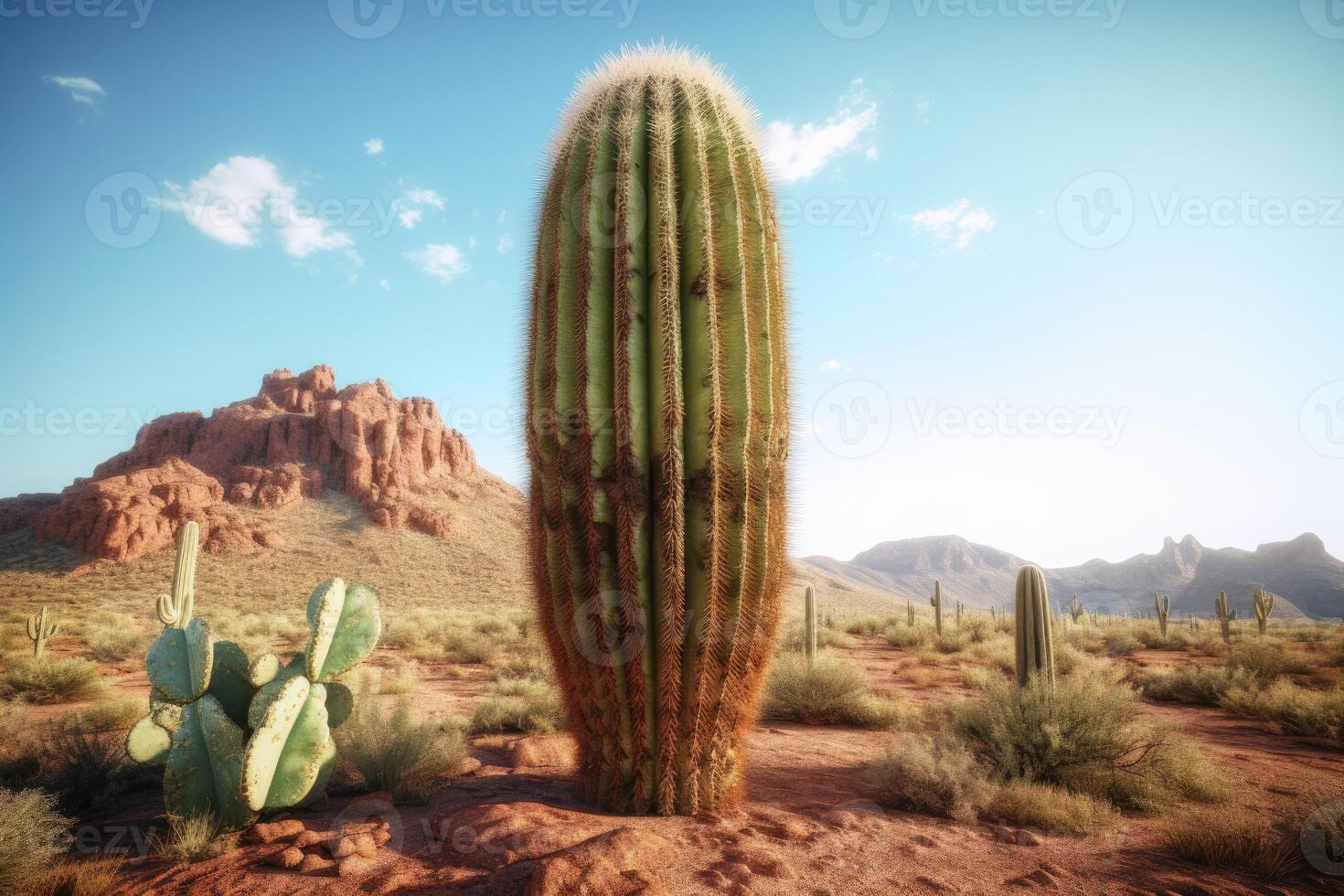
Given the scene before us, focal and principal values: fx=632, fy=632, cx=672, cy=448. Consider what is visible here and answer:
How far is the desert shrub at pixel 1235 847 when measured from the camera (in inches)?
140

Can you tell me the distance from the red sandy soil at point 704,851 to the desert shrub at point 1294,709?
3.74 m

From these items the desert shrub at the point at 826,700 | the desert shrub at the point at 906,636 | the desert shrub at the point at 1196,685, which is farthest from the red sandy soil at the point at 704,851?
the desert shrub at the point at 906,636

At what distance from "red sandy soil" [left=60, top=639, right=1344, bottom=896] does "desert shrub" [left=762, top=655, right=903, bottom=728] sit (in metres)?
3.24

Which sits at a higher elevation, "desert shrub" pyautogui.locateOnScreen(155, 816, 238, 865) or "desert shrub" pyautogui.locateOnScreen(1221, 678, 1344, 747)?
"desert shrub" pyautogui.locateOnScreen(155, 816, 238, 865)

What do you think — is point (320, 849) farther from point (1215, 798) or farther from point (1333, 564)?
point (1333, 564)

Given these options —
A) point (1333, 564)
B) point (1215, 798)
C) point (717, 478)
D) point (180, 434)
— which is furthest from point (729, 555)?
point (1333, 564)

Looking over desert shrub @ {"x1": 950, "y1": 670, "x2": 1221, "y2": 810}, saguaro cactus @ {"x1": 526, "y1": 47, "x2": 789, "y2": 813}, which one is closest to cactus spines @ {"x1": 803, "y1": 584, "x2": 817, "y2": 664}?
desert shrub @ {"x1": 950, "y1": 670, "x2": 1221, "y2": 810}

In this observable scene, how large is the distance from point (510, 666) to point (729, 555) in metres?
9.95

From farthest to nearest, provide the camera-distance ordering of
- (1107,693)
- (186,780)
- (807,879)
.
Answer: (1107,693) → (186,780) → (807,879)

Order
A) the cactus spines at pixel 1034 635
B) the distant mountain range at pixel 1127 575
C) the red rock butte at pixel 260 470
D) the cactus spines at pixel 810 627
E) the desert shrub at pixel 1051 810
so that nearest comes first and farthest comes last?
the desert shrub at pixel 1051 810
the cactus spines at pixel 1034 635
the cactus spines at pixel 810 627
the red rock butte at pixel 260 470
the distant mountain range at pixel 1127 575

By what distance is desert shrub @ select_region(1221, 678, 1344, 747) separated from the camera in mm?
7645

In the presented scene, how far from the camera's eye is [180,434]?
6462 cm

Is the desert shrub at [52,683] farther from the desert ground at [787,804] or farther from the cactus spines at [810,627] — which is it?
the cactus spines at [810,627]

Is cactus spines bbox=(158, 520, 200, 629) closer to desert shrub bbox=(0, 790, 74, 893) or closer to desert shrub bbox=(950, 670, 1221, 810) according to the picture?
desert shrub bbox=(0, 790, 74, 893)
